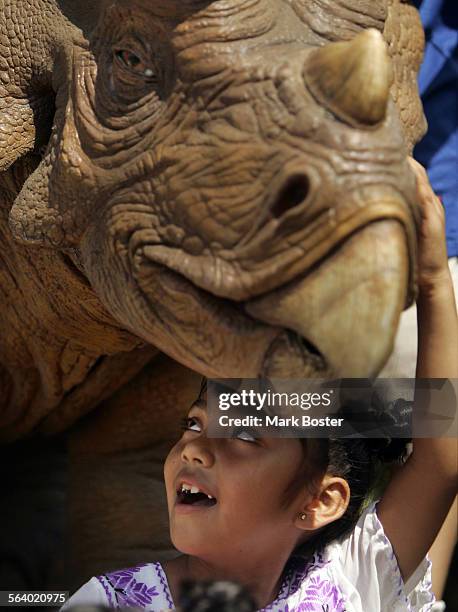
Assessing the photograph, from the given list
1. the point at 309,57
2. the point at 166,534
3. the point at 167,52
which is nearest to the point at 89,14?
the point at 167,52

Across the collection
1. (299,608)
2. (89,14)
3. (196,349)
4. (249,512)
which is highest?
(89,14)

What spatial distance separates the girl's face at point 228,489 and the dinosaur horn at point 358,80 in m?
0.59

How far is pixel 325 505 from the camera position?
1.84m

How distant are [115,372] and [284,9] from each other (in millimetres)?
1000

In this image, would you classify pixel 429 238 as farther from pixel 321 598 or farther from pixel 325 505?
pixel 321 598

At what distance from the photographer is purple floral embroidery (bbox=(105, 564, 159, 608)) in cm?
183

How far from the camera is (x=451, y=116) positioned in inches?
118

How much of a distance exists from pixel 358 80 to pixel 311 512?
764 millimetres

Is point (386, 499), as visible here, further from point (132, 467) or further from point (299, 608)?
point (132, 467)

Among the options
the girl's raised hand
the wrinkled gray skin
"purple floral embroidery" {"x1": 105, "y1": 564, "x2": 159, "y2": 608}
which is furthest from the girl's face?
the girl's raised hand

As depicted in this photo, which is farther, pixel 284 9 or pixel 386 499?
pixel 386 499

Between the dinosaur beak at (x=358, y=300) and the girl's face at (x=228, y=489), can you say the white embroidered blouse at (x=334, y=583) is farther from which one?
the dinosaur beak at (x=358, y=300)

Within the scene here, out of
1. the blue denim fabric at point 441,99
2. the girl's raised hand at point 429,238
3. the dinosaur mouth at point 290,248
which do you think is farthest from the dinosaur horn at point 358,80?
the blue denim fabric at point 441,99

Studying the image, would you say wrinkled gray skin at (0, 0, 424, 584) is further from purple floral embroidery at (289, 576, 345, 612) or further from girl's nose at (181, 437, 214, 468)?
purple floral embroidery at (289, 576, 345, 612)
